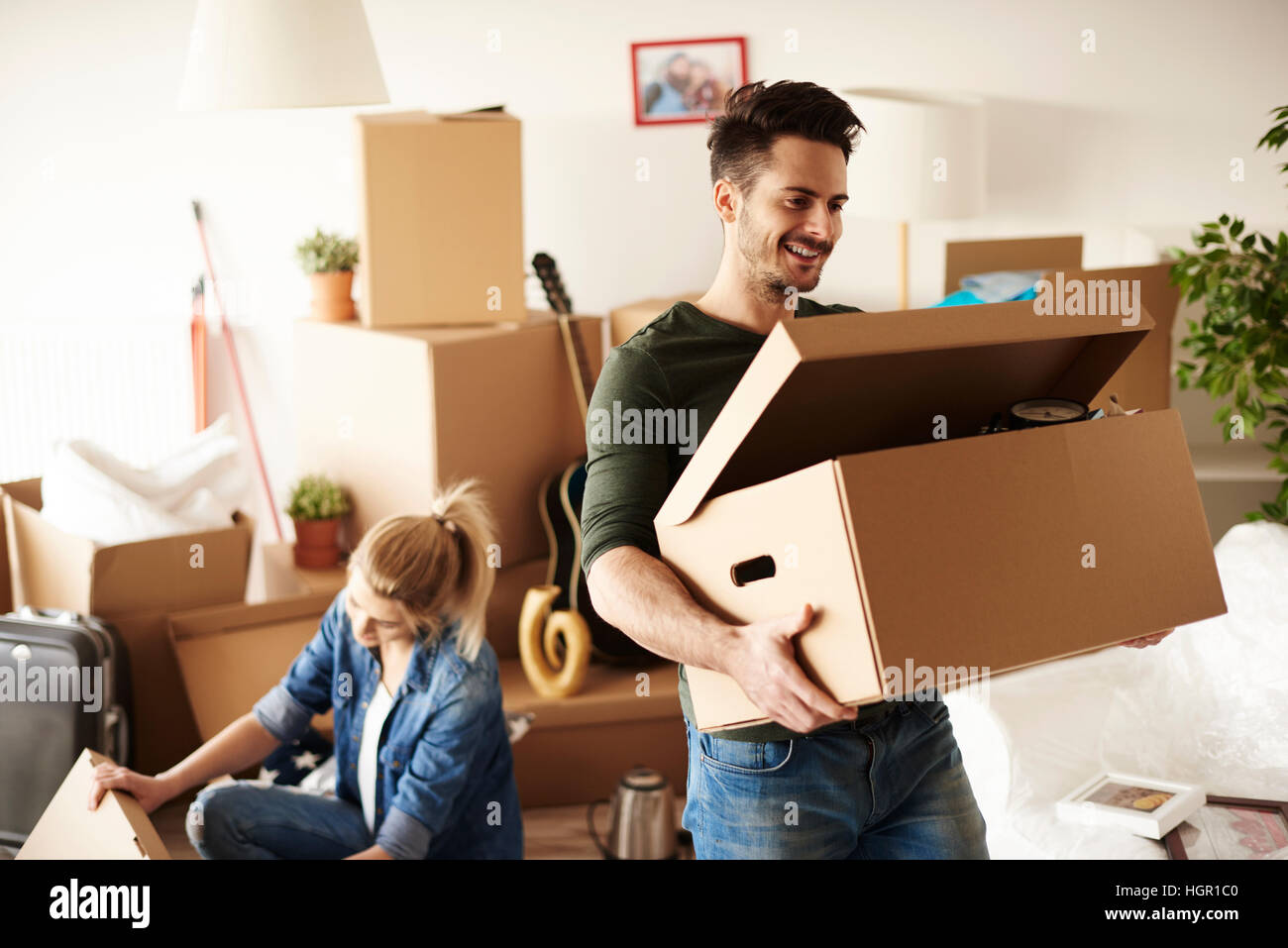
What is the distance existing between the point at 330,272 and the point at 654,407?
184 centimetres

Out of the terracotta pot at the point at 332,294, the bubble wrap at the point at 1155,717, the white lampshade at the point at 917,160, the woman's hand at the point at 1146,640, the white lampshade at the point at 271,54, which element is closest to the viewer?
the woman's hand at the point at 1146,640

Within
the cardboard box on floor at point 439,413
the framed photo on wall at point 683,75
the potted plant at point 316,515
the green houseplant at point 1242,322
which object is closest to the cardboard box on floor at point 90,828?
the cardboard box on floor at point 439,413

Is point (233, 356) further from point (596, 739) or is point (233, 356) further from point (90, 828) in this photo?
point (90, 828)

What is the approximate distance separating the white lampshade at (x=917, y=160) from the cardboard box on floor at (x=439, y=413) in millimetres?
821

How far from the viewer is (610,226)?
11.6 ft

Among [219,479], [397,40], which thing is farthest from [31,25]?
[219,479]

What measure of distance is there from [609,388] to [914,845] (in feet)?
1.82

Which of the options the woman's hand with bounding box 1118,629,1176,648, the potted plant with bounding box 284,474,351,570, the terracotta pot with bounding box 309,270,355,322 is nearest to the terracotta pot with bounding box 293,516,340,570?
the potted plant with bounding box 284,474,351,570

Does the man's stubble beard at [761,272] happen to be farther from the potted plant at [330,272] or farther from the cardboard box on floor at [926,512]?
the potted plant at [330,272]

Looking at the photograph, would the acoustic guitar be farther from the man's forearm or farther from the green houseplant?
the man's forearm

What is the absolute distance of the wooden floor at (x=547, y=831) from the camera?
101 inches
